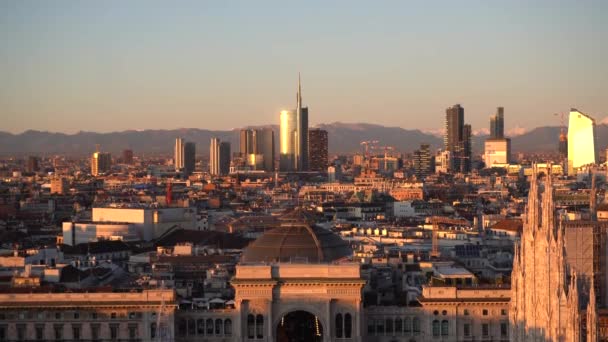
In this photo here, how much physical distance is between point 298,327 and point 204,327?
5.99 meters

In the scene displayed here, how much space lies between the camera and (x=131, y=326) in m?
82.2

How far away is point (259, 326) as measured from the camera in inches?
3253

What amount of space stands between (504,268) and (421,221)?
7863cm

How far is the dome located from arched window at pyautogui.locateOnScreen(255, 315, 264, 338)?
3568mm

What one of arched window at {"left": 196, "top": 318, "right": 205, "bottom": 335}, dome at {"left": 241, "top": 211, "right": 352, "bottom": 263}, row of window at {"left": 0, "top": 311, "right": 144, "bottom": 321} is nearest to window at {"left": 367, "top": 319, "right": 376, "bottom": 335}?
dome at {"left": 241, "top": 211, "right": 352, "bottom": 263}

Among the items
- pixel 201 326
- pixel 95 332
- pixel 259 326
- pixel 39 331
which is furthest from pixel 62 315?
pixel 259 326

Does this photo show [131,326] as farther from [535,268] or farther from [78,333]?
[535,268]

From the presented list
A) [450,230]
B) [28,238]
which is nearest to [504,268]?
[450,230]

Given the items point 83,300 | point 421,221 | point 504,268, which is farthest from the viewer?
point 421,221

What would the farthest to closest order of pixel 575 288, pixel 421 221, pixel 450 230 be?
A: pixel 421 221
pixel 450 230
pixel 575 288

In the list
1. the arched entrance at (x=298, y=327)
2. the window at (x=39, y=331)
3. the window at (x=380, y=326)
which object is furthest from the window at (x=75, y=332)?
the window at (x=380, y=326)

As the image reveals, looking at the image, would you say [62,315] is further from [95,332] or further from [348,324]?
[348,324]

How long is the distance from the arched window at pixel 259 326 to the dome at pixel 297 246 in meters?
3.57

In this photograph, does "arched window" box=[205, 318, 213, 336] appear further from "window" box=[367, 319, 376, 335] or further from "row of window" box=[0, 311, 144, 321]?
"window" box=[367, 319, 376, 335]
